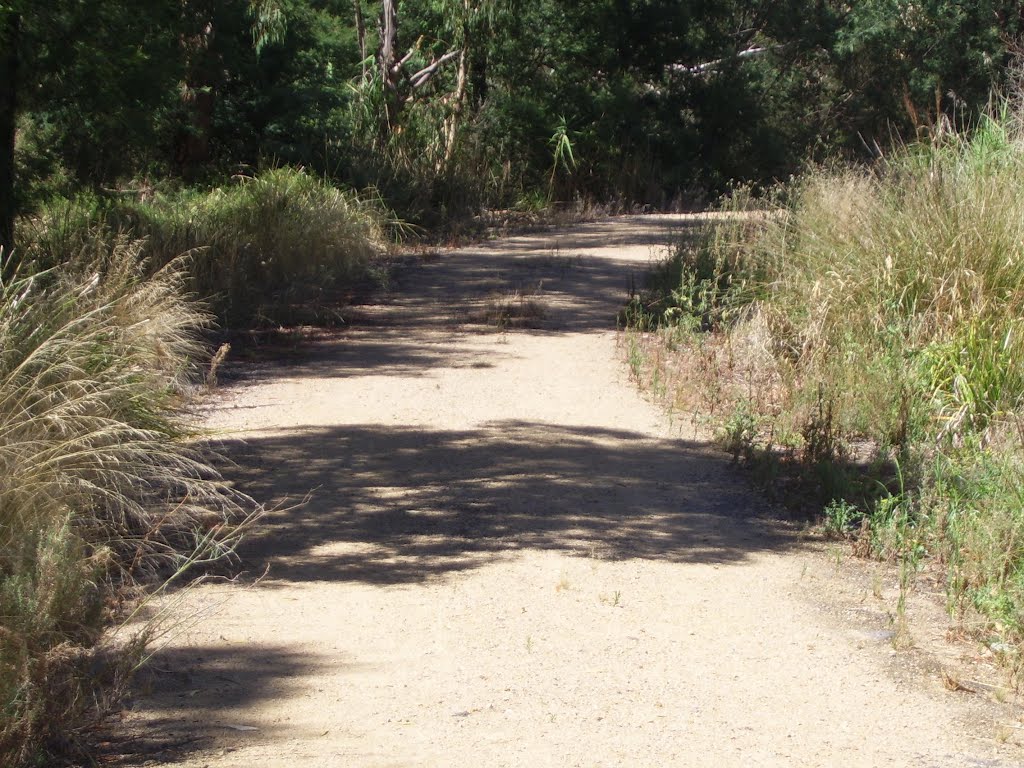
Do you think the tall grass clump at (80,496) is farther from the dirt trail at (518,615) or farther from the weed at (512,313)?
the weed at (512,313)

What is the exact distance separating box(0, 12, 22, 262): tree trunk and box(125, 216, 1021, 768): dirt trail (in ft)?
7.64

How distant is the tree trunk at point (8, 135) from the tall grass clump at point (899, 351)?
5049 mm

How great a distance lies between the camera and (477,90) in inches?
876

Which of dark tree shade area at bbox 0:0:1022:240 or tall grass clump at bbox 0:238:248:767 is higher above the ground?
dark tree shade area at bbox 0:0:1022:240

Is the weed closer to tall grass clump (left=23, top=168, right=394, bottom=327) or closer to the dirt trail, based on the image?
tall grass clump (left=23, top=168, right=394, bottom=327)

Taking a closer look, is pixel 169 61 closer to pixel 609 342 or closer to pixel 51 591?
pixel 609 342

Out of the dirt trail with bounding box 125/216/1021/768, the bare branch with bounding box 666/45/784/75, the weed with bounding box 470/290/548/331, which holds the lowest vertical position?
the dirt trail with bounding box 125/216/1021/768

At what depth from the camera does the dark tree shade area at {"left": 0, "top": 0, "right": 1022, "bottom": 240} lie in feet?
33.1

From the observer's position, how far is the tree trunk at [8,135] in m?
9.12

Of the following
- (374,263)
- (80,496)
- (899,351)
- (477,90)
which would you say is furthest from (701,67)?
(80,496)

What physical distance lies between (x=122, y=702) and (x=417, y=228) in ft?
41.8

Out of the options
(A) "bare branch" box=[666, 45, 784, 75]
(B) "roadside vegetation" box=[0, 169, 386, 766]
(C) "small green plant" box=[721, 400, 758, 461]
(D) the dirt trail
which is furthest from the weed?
(A) "bare branch" box=[666, 45, 784, 75]

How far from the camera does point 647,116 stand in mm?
22484

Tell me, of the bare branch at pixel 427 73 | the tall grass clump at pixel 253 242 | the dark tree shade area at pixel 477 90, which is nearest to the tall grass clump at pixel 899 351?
the dark tree shade area at pixel 477 90
